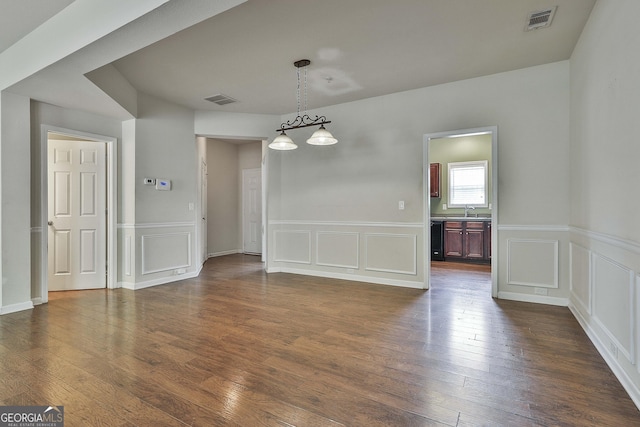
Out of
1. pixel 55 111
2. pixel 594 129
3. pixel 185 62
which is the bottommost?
pixel 594 129

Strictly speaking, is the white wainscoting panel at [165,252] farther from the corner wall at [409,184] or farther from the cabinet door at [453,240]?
the cabinet door at [453,240]

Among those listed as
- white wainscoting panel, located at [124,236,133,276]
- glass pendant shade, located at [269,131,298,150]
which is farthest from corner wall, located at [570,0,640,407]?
white wainscoting panel, located at [124,236,133,276]

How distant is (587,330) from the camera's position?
289cm

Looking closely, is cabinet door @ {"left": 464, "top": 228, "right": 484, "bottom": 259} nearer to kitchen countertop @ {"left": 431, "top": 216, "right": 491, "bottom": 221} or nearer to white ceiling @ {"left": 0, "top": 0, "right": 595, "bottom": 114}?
kitchen countertop @ {"left": 431, "top": 216, "right": 491, "bottom": 221}

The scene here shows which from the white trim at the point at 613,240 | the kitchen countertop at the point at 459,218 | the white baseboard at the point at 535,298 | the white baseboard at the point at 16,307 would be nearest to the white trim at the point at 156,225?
the white baseboard at the point at 16,307

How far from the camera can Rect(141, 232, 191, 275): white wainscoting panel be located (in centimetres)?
482

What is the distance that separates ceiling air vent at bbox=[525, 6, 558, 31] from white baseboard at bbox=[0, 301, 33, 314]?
20.2ft

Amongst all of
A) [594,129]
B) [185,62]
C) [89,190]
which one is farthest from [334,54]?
[89,190]

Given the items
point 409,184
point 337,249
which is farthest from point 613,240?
Result: point 337,249

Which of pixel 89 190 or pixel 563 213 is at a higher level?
pixel 89 190

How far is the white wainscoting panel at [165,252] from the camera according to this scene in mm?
4824

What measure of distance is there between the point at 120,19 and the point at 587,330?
4.67 metres

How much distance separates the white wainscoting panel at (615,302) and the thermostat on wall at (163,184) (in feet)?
17.9

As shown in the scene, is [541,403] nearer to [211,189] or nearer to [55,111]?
[55,111]
